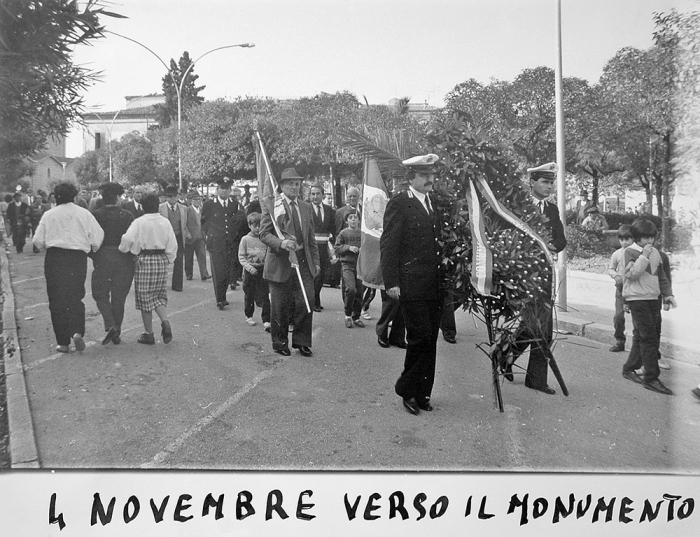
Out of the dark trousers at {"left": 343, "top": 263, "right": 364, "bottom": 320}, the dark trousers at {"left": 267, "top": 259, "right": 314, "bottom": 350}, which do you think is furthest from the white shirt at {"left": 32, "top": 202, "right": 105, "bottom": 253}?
the dark trousers at {"left": 343, "top": 263, "right": 364, "bottom": 320}

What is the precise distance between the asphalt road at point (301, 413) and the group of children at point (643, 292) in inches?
4.4

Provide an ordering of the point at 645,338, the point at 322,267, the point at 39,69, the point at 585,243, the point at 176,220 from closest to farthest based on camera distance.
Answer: the point at 39,69
the point at 645,338
the point at 585,243
the point at 176,220
the point at 322,267

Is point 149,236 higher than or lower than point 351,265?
higher

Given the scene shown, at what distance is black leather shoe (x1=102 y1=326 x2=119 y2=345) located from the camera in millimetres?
3328

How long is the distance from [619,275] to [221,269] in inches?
144

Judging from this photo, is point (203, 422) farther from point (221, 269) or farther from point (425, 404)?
point (221, 269)

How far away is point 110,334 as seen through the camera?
11.1 feet

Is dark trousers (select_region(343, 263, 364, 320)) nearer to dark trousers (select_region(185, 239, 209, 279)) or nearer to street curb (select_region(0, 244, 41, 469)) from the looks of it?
dark trousers (select_region(185, 239, 209, 279))

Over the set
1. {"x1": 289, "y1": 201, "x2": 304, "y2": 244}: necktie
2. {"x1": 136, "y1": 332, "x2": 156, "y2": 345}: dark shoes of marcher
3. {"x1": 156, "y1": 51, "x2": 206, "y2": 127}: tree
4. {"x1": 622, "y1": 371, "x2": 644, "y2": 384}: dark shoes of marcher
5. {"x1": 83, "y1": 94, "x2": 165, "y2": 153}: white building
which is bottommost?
{"x1": 622, "y1": 371, "x2": 644, "y2": 384}: dark shoes of marcher

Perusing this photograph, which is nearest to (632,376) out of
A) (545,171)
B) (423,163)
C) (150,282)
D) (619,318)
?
(619,318)

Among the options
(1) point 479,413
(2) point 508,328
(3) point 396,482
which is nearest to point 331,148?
(2) point 508,328

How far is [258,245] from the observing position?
5.58 meters

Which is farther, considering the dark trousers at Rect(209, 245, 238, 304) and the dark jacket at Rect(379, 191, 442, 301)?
the dark trousers at Rect(209, 245, 238, 304)

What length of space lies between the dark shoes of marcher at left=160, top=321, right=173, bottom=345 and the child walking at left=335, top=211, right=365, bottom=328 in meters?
2.27
